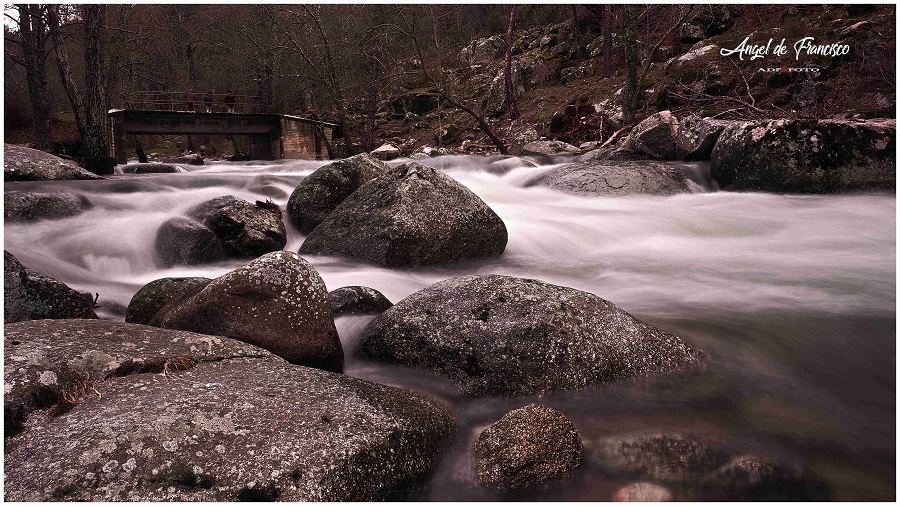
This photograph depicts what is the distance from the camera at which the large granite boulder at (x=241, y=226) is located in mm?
6684

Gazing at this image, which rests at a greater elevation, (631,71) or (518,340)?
(631,71)

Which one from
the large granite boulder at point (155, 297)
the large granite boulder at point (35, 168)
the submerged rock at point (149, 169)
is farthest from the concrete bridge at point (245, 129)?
the large granite boulder at point (155, 297)

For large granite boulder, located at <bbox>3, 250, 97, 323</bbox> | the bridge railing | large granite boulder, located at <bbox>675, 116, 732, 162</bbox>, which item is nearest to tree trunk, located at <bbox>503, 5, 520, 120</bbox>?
the bridge railing

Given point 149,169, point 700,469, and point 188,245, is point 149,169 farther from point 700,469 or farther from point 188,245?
point 700,469

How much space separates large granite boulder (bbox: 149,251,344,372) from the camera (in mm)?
3455

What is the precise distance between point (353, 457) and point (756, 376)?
2614 mm

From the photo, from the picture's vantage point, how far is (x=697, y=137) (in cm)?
1123

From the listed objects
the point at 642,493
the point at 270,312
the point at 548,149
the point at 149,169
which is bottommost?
the point at 642,493

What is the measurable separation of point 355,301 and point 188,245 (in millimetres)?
3195

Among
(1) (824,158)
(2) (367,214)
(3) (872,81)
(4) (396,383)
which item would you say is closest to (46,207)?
(2) (367,214)

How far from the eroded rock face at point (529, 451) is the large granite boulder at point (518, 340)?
0.59m

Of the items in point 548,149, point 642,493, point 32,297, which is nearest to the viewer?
point 642,493

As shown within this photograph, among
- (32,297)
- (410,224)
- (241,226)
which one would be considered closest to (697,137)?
(410,224)

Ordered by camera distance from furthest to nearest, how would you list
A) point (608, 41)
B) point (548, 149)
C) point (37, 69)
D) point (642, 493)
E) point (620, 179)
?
point (608, 41), point (37, 69), point (548, 149), point (620, 179), point (642, 493)
